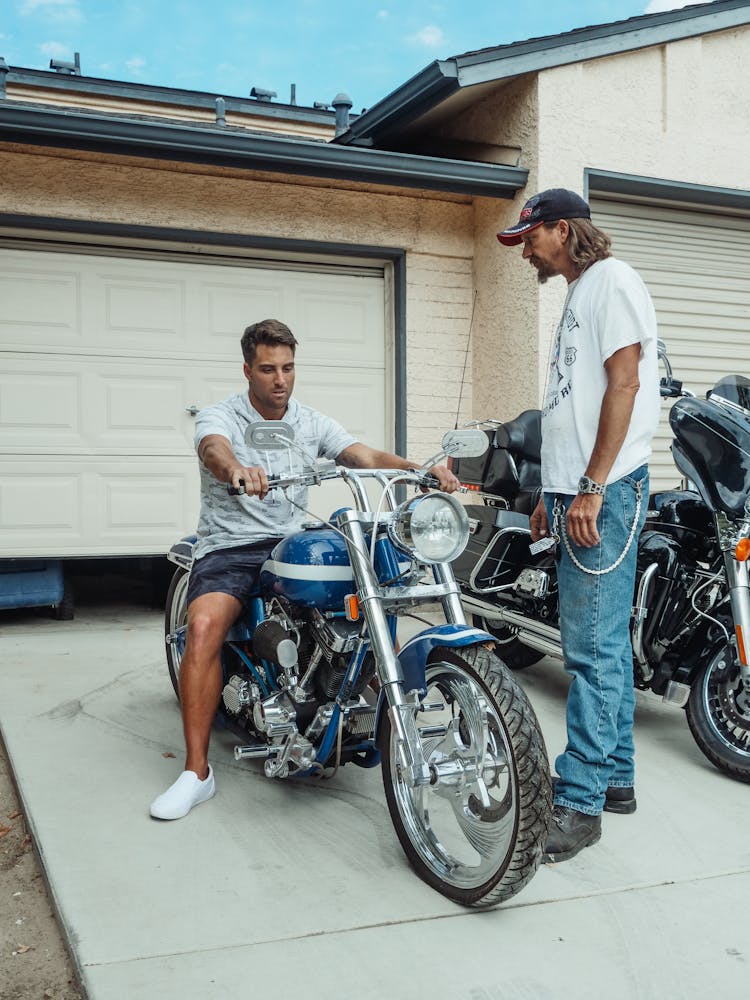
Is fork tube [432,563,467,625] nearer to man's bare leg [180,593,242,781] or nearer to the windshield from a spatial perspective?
man's bare leg [180,593,242,781]

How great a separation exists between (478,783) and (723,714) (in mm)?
1422

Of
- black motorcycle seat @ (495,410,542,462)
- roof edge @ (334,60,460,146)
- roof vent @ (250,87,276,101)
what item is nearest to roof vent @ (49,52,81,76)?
roof vent @ (250,87,276,101)

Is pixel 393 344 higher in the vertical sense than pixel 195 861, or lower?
higher

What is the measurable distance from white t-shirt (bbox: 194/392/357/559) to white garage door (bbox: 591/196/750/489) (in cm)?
396

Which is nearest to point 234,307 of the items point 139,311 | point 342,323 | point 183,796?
point 139,311

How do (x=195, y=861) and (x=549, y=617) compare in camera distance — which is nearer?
(x=195, y=861)

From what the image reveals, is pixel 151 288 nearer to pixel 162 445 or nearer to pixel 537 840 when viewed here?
pixel 162 445

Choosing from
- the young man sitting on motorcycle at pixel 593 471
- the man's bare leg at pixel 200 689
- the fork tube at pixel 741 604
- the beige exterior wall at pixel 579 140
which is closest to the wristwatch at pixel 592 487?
the young man sitting on motorcycle at pixel 593 471

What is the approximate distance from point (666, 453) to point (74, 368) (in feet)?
13.2

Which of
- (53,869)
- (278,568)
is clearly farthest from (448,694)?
(53,869)

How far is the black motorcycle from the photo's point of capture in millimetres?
3420

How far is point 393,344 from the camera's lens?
22.0 ft

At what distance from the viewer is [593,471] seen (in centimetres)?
284

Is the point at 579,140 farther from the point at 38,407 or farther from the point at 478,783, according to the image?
the point at 478,783
